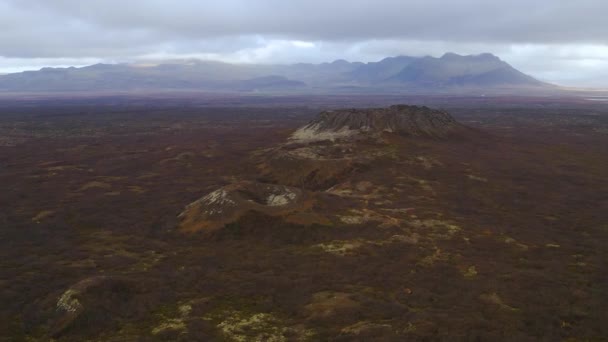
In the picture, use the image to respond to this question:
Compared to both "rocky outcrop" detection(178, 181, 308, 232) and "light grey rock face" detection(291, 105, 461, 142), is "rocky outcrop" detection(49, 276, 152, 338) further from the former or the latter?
"light grey rock face" detection(291, 105, 461, 142)

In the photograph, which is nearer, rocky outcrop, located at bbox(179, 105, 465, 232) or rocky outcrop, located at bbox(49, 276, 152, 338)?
rocky outcrop, located at bbox(49, 276, 152, 338)

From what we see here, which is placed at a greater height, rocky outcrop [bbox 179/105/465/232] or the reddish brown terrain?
rocky outcrop [bbox 179/105/465/232]

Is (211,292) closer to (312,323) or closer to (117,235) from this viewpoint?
(312,323)

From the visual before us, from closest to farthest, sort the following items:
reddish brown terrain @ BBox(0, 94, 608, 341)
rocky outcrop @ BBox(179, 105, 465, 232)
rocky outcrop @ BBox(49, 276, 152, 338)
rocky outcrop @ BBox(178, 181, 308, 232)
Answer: rocky outcrop @ BBox(49, 276, 152, 338) → reddish brown terrain @ BBox(0, 94, 608, 341) → rocky outcrop @ BBox(178, 181, 308, 232) → rocky outcrop @ BBox(179, 105, 465, 232)

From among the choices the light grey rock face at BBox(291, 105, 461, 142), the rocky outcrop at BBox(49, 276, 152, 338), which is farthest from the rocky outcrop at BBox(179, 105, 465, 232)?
the rocky outcrop at BBox(49, 276, 152, 338)

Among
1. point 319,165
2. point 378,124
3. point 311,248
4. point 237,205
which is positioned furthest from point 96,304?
point 378,124

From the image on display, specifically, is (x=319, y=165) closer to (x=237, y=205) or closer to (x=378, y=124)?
(x=237, y=205)
